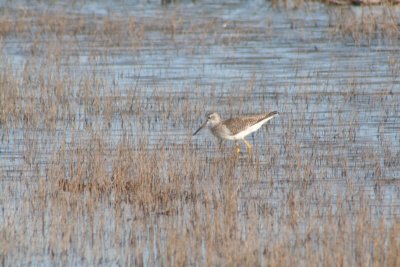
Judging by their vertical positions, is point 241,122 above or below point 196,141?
above

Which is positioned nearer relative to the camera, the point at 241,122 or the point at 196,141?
the point at 241,122

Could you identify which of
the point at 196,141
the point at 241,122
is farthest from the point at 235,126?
the point at 196,141

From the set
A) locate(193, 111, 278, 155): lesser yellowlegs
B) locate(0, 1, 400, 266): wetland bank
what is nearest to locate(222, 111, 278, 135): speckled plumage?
locate(193, 111, 278, 155): lesser yellowlegs

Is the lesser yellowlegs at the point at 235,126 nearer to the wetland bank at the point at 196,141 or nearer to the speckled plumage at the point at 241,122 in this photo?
the speckled plumage at the point at 241,122

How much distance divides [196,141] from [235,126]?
3.17 ft

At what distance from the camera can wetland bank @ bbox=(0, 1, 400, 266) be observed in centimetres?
912

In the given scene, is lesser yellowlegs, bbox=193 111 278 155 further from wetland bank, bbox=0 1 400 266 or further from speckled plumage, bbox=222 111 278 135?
wetland bank, bbox=0 1 400 266

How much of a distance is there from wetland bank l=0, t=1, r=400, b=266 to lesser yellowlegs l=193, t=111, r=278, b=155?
0.25 meters

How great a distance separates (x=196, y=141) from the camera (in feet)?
44.9

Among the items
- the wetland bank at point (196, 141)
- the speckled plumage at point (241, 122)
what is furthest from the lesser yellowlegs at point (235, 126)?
the wetland bank at point (196, 141)

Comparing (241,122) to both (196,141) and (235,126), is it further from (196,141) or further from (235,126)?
(196,141)

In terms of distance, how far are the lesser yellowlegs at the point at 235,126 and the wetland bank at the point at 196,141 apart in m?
0.25

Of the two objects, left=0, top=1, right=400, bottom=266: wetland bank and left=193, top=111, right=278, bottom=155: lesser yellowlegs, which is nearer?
left=0, top=1, right=400, bottom=266: wetland bank

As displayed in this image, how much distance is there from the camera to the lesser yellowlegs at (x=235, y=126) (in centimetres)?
1284
